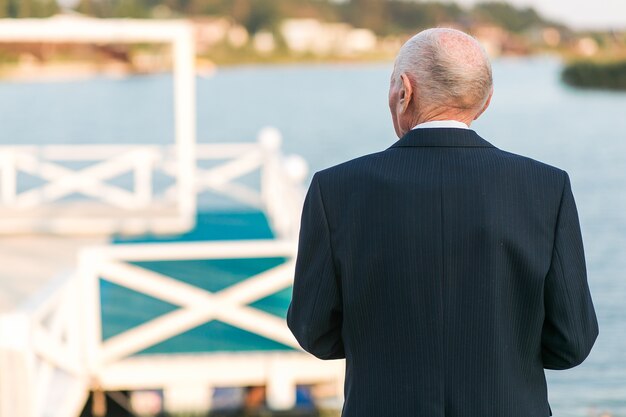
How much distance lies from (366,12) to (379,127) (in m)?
41.9

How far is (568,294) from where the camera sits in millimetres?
1945

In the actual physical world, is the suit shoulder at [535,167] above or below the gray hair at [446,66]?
below

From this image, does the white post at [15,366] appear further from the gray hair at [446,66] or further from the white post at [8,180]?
the white post at [8,180]

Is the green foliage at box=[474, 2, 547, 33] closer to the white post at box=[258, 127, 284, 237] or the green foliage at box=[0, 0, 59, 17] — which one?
the green foliage at box=[0, 0, 59, 17]

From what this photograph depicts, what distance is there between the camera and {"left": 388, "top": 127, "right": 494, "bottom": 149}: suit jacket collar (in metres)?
1.99

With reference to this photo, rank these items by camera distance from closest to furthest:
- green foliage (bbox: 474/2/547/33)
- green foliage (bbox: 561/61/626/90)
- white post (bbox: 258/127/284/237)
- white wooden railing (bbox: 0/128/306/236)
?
1. white wooden railing (bbox: 0/128/306/236)
2. white post (bbox: 258/127/284/237)
3. green foliage (bbox: 561/61/626/90)
4. green foliage (bbox: 474/2/547/33)

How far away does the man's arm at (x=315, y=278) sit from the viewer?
6.52 ft

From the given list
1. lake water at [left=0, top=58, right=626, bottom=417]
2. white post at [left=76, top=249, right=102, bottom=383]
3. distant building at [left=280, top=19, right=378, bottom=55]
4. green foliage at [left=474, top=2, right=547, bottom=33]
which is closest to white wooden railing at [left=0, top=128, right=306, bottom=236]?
white post at [left=76, top=249, right=102, bottom=383]

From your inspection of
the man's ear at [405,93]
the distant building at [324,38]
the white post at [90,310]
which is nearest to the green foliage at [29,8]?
the white post at [90,310]

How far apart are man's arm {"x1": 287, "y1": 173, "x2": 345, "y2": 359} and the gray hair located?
0.28 m

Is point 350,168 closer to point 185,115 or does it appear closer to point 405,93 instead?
point 405,93

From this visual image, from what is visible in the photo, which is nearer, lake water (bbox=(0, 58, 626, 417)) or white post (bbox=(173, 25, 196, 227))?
white post (bbox=(173, 25, 196, 227))

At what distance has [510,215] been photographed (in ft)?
6.33

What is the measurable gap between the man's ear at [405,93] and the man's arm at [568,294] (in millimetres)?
333
